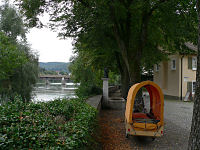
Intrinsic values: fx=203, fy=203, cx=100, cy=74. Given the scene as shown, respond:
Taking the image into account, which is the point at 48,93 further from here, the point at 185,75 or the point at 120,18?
the point at 120,18

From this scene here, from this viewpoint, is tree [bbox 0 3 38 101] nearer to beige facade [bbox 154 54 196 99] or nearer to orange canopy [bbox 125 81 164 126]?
beige facade [bbox 154 54 196 99]

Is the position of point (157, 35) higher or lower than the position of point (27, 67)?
higher

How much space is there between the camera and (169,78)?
29266mm

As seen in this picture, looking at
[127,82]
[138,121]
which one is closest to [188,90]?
[127,82]

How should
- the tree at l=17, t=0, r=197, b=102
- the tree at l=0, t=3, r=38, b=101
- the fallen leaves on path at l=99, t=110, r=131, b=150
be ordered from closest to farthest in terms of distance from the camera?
1. the fallen leaves on path at l=99, t=110, r=131, b=150
2. the tree at l=17, t=0, r=197, b=102
3. the tree at l=0, t=3, r=38, b=101

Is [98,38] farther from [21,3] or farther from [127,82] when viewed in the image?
[127,82]

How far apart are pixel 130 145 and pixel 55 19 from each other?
8.55 metres

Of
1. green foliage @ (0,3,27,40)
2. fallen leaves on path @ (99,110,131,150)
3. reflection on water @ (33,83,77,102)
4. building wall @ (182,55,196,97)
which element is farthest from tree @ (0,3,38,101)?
building wall @ (182,55,196,97)

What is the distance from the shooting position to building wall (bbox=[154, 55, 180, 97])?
27.1 m

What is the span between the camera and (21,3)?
11219mm

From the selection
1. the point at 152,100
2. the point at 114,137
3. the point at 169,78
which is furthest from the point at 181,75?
the point at 114,137

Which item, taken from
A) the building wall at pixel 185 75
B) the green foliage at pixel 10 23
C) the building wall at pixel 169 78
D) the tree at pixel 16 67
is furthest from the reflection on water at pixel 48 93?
the building wall at pixel 185 75

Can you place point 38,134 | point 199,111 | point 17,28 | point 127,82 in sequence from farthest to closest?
point 17,28, point 127,82, point 199,111, point 38,134

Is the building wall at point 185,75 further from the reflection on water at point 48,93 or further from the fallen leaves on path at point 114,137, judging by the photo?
the fallen leaves on path at point 114,137
